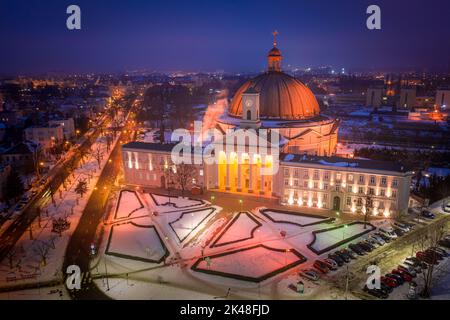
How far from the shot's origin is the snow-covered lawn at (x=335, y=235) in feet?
116

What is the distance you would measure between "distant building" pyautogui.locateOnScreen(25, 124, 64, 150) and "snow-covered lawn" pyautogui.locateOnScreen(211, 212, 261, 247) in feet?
170

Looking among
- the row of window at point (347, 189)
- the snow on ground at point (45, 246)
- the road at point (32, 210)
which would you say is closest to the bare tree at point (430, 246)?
the row of window at point (347, 189)

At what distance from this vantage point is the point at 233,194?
5097 cm

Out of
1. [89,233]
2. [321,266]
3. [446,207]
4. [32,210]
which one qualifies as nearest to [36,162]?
[32,210]

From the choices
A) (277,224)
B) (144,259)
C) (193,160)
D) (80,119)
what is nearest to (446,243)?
(277,224)

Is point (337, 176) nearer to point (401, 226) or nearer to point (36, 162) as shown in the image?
point (401, 226)

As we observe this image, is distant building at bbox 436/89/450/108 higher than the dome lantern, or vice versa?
the dome lantern

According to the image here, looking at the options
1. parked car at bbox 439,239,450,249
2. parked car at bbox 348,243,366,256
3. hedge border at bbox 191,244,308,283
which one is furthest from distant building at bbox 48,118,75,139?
parked car at bbox 439,239,450,249

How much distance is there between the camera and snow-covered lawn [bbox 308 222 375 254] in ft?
116

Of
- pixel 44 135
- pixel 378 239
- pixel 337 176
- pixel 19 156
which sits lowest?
pixel 378 239

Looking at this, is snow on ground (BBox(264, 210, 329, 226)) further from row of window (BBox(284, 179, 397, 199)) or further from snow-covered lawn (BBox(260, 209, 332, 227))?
row of window (BBox(284, 179, 397, 199))

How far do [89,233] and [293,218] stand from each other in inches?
910

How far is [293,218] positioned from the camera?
4238 cm

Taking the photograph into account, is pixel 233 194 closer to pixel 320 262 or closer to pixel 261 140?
pixel 261 140
